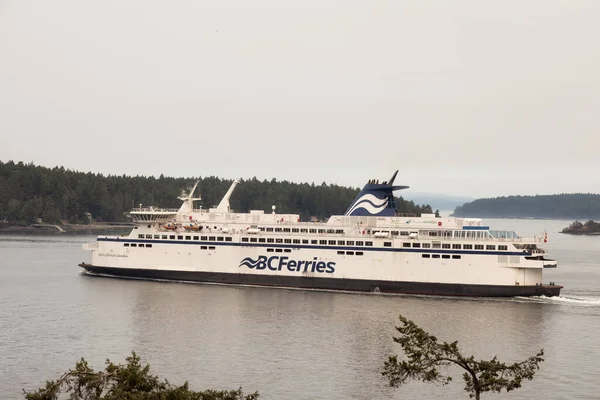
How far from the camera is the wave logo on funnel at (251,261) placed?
5278cm

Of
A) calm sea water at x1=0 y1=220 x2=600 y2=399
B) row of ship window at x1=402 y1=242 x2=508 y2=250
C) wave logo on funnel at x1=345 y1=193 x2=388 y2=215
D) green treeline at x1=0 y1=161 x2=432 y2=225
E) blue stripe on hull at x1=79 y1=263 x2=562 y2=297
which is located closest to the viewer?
calm sea water at x1=0 y1=220 x2=600 y2=399

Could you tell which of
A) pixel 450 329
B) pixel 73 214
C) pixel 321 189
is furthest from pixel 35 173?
pixel 450 329

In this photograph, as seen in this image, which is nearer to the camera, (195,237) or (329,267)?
(329,267)

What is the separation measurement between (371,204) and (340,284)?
6415 millimetres

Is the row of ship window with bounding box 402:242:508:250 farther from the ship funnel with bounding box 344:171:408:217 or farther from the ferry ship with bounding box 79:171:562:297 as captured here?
the ship funnel with bounding box 344:171:408:217

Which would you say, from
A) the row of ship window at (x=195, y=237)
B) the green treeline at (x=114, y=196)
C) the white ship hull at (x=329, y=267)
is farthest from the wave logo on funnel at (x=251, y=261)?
the green treeline at (x=114, y=196)

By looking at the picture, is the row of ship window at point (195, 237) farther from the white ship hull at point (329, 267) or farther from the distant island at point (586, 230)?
the distant island at point (586, 230)

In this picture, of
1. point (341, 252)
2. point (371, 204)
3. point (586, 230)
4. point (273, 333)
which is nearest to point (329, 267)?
point (341, 252)

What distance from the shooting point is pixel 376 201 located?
177 ft

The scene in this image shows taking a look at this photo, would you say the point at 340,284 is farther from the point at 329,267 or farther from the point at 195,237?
the point at 195,237

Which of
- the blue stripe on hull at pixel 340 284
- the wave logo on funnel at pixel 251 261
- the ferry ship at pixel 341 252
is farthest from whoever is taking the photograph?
the wave logo on funnel at pixel 251 261

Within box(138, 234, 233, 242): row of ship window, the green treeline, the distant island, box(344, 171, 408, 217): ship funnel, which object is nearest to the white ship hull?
box(138, 234, 233, 242): row of ship window

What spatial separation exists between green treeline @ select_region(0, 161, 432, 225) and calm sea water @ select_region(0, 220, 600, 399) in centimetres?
8057

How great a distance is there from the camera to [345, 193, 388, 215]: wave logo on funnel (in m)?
53.9
